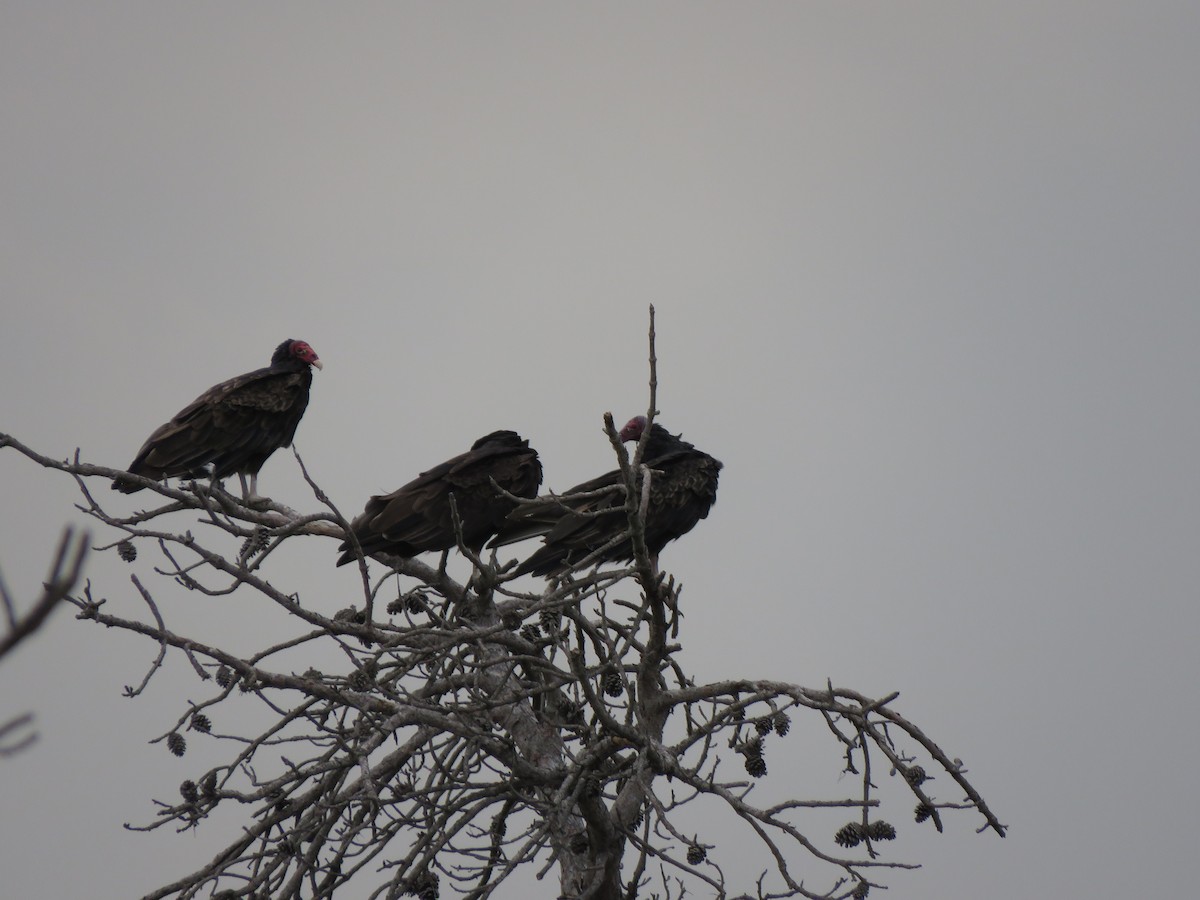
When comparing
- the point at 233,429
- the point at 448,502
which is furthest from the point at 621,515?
the point at 233,429

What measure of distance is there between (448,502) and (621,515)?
2.60 feet

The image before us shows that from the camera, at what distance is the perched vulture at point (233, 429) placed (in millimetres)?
5914

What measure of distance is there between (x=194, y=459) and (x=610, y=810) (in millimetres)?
2662

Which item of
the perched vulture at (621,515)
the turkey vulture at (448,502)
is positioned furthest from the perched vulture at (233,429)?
the perched vulture at (621,515)

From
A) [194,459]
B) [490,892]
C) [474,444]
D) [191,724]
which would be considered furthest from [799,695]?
[194,459]

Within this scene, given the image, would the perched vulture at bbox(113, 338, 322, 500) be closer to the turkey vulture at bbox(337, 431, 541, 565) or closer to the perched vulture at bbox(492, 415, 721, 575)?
the turkey vulture at bbox(337, 431, 541, 565)

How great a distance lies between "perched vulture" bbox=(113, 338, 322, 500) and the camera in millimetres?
5914

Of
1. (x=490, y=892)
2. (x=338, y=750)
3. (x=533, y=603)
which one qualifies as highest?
(x=533, y=603)

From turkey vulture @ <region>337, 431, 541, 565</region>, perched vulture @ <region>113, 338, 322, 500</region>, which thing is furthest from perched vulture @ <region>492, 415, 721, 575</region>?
perched vulture @ <region>113, 338, 322, 500</region>

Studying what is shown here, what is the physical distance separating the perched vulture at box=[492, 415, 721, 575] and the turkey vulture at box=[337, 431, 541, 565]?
155 mm

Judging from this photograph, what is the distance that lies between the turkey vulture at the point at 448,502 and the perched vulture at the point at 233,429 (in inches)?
39.7

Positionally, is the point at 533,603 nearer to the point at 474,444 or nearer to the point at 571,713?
the point at 571,713

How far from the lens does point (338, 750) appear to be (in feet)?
14.4

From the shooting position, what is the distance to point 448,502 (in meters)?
5.39
